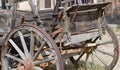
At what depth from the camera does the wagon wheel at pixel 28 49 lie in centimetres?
507

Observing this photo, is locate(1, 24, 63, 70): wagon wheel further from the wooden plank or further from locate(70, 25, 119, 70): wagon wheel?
locate(70, 25, 119, 70): wagon wheel

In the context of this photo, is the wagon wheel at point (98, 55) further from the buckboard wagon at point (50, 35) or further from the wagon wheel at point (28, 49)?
the wagon wheel at point (28, 49)

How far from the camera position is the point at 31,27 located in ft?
17.2

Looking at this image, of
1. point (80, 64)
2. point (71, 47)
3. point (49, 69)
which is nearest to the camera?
point (71, 47)

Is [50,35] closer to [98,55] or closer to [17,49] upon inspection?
[17,49]

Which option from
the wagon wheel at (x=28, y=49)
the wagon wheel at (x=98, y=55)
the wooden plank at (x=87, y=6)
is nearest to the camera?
the wagon wheel at (x=28, y=49)

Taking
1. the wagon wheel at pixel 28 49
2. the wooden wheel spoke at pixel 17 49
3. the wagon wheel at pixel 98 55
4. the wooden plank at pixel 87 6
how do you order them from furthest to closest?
the wagon wheel at pixel 98 55 < the wooden wheel spoke at pixel 17 49 < the wooden plank at pixel 87 6 < the wagon wheel at pixel 28 49

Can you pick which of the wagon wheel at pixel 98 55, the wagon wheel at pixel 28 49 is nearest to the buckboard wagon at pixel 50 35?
the wagon wheel at pixel 28 49

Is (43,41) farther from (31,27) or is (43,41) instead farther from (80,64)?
(80,64)

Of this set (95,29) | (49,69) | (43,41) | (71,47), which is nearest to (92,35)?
(95,29)

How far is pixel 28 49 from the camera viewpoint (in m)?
5.96

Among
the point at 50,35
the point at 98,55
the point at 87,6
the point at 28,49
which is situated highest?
the point at 87,6

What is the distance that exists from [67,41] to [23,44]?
0.71m

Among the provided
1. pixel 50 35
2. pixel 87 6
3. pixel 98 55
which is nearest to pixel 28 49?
pixel 50 35
